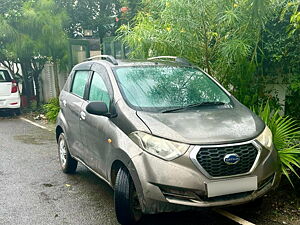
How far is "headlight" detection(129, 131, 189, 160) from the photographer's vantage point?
9.88ft

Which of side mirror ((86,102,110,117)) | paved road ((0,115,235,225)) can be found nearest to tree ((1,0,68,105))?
paved road ((0,115,235,225))

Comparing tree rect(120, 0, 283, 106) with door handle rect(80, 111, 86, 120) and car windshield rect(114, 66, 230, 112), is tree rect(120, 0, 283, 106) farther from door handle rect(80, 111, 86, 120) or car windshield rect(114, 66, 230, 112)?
door handle rect(80, 111, 86, 120)

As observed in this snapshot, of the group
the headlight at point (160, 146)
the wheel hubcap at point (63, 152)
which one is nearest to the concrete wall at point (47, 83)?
the wheel hubcap at point (63, 152)

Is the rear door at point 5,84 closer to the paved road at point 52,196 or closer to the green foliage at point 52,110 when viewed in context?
the green foliage at point 52,110

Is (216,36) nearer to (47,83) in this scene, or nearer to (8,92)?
(8,92)

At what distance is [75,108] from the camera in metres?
4.70

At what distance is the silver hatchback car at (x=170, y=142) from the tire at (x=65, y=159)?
3.29ft

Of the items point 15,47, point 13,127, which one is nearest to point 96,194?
point 13,127

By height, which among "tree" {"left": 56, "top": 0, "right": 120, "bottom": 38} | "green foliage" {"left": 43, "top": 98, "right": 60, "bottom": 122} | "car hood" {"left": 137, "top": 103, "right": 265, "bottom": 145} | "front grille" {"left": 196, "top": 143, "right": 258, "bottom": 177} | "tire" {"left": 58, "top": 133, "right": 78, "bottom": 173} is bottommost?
"green foliage" {"left": 43, "top": 98, "right": 60, "bottom": 122}

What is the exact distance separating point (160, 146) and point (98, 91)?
1495 mm

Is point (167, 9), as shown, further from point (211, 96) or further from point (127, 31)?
point (211, 96)

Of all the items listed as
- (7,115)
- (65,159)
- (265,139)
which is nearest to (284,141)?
(265,139)

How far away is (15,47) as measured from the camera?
10.9 m

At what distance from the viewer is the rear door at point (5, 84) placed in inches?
437
